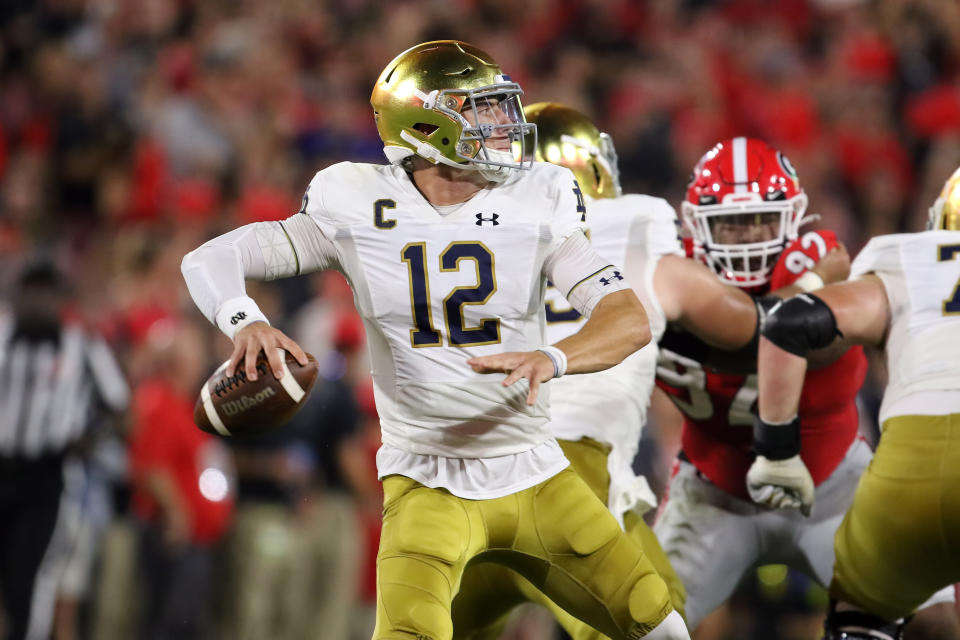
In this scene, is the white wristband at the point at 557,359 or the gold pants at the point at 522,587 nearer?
the white wristband at the point at 557,359

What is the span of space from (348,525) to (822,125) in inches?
186

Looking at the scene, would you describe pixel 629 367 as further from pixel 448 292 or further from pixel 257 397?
pixel 257 397

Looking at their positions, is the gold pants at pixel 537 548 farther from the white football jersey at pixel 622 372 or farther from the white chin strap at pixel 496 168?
the white chin strap at pixel 496 168

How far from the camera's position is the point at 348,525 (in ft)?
20.8

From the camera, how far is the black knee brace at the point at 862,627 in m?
3.48

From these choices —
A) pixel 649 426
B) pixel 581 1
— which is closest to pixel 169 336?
pixel 649 426

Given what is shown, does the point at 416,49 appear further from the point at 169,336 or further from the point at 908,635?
the point at 169,336

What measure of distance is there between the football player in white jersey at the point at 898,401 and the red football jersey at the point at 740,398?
488mm

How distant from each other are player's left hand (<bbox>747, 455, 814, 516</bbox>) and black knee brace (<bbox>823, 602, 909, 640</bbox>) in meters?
0.31

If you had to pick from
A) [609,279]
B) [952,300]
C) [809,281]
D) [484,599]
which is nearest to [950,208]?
[952,300]

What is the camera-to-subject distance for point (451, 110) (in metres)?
3.05

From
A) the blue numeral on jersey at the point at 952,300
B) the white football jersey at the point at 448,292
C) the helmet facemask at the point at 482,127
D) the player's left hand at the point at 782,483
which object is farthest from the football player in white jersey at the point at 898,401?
the helmet facemask at the point at 482,127

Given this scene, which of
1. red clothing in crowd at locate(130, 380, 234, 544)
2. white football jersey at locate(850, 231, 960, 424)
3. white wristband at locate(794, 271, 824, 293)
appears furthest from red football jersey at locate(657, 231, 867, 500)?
red clothing in crowd at locate(130, 380, 234, 544)

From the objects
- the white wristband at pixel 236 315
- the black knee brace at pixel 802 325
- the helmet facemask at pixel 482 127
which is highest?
the helmet facemask at pixel 482 127
